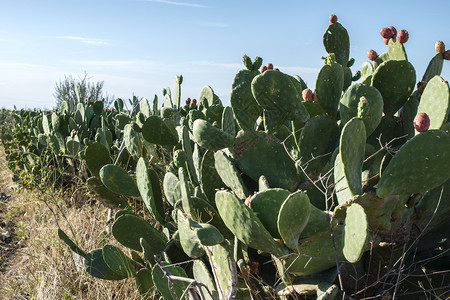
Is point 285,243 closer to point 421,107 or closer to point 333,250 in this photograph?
point 333,250

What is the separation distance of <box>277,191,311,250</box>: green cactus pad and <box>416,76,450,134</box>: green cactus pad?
0.70 m

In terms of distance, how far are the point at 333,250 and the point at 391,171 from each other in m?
0.38

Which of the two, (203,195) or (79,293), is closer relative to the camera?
(203,195)

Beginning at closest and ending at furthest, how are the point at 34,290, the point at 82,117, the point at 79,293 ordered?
the point at 79,293, the point at 34,290, the point at 82,117

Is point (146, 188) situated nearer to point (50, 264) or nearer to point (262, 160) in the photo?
point (262, 160)

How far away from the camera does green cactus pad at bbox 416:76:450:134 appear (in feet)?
6.22

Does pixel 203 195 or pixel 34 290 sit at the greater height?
pixel 203 195

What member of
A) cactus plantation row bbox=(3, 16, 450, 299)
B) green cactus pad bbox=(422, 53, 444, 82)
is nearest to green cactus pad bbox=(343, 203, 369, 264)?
cactus plantation row bbox=(3, 16, 450, 299)

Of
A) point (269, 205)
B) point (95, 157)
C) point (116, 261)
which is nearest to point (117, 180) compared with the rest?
point (116, 261)

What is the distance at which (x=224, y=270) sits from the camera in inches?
75.3

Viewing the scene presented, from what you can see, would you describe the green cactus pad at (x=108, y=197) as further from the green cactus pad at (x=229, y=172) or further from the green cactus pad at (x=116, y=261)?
the green cactus pad at (x=229, y=172)

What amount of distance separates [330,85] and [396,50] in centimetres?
64

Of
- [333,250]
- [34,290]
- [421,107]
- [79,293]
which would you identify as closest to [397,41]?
[421,107]

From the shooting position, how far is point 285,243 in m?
1.71
